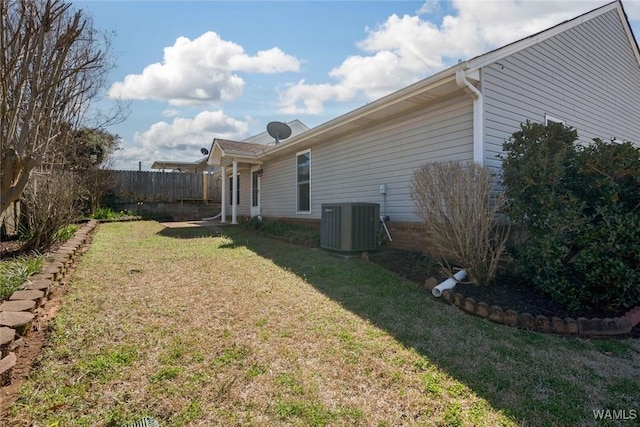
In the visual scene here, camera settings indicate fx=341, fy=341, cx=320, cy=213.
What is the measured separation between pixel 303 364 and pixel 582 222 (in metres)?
3.38

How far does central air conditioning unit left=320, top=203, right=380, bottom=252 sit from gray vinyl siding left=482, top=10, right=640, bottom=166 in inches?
92.7

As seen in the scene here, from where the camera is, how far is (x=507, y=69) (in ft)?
19.9

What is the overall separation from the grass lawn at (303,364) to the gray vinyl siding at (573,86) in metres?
3.43

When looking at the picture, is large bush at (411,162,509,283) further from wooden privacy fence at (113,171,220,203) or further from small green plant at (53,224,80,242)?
wooden privacy fence at (113,171,220,203)

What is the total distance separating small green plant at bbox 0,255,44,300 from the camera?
357 centimetres

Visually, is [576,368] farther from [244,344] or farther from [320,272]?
[320,272]

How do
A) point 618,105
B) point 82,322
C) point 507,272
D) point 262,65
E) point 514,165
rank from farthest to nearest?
point 262,65, point 618,105, point 507,272, point 514,165, point 82,322

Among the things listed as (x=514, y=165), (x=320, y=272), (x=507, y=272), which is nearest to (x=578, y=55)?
(x=514, y=165)

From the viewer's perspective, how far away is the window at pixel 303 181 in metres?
10.5

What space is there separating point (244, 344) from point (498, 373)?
205cm

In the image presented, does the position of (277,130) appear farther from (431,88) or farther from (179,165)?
(179,165)

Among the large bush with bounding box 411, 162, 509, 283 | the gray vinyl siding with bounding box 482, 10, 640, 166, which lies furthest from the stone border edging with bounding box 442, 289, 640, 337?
the gray vinyl siding with bounding box 482, 10, 640, 166

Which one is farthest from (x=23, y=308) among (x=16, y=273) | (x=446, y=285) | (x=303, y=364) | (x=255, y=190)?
(x=255, y=190)

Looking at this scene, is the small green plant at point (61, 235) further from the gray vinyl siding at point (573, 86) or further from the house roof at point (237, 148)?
the gray vinyl siding at point (573, 86)
